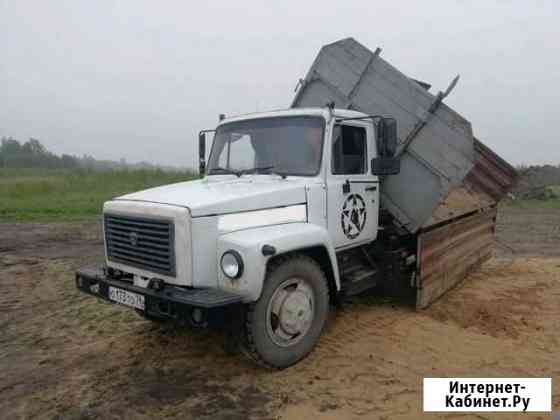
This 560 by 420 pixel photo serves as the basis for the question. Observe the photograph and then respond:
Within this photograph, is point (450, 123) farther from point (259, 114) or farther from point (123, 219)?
point (123, 219)

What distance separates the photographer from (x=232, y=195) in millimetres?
3697

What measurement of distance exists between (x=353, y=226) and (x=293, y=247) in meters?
1.24

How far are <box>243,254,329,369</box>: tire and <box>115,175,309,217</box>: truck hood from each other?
0.55 metres

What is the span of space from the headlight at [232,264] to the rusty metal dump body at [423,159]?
250 centimetres

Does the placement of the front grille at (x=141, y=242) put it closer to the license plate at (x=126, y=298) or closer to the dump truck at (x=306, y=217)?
the dump truck at (x=306, y=217)

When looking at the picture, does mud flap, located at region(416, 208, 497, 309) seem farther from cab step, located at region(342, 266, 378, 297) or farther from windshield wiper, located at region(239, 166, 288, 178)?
windshield wiper, located at region(239, 166, 288, 178)

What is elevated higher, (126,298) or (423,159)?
(423,159)

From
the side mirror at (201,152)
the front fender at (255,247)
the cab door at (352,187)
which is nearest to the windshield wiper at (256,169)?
the cab door at (352,187)

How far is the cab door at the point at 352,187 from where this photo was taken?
4.43m

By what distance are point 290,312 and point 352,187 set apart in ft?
5.23

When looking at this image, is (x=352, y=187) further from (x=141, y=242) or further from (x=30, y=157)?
(x=30, y=157)

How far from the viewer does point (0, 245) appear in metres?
10.5

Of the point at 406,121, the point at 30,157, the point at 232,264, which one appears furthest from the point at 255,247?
the point at 30,157

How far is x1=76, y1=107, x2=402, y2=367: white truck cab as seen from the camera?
11.2 ft
